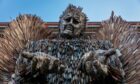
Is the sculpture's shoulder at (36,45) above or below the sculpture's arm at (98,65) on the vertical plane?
above

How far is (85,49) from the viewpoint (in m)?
9.40

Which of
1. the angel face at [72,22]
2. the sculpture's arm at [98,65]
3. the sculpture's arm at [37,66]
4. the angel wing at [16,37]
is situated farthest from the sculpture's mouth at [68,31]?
the sculpture's arm at [98,65]

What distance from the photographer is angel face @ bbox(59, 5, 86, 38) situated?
10062 millimetres

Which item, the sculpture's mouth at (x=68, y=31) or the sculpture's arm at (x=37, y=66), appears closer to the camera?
the sculpture's arm at (x=37, y=66)

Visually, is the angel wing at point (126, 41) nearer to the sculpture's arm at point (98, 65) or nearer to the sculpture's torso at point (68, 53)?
the sculpture's arm at point (98, 65)

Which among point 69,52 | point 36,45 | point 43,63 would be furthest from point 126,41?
point 43,63

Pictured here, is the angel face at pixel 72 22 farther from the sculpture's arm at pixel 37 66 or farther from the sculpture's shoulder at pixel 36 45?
the sculpture's arm at pixel 37 66

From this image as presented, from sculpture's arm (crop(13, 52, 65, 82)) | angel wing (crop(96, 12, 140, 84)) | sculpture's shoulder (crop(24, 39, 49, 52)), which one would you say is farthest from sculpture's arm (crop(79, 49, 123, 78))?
sculpture's shoulder (crop(24, 39, 49, 52))

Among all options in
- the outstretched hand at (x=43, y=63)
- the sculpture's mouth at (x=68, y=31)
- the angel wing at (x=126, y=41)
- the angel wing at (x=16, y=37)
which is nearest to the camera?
the outstretched hand at (x=43, y=63)

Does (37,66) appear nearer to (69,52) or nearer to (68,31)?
(69,52)

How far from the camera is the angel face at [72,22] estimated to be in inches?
396

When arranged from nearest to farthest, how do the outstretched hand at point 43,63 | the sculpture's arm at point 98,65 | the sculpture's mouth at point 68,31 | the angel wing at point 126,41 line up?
the sculpture's arm at point 98,65 → the outstretched hand at point 43,63 → the angel wing at point 126,41 → the sculpture's mouth at point 68,31

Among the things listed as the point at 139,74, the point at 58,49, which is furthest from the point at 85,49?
the point at 139,74

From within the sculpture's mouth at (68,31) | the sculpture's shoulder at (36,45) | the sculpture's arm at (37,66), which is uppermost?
the sculpture's mouth at (68,31)
